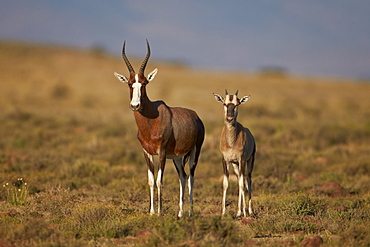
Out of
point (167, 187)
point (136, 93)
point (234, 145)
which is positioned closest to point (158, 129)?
point (136, 93)

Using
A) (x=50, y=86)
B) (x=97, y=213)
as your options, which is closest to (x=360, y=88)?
(x=50, y=86)

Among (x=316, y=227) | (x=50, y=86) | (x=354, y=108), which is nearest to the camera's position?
(x=316, y=227)

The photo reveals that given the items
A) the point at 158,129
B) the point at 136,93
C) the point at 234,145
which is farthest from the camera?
the point at 234,145

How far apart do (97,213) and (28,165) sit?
637 centimetres

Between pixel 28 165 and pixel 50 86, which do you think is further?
pixel 50 86

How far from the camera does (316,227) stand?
805cm

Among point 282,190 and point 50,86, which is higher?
point 50,86

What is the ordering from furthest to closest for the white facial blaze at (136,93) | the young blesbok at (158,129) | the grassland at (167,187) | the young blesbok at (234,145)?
1. the young blesbok at (234,145)
2. the young blesbok at (158,129)
3. the white facial blaze at (136,93)
4. the grassland at (167,187)

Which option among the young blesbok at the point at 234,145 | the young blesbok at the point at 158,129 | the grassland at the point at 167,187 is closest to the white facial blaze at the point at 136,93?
the young blesbok at the point at 158,129

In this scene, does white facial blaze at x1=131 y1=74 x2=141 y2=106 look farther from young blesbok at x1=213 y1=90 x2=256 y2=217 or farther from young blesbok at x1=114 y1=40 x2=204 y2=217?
young blesbok at x1=213 y1=90 x2=256 y2=217

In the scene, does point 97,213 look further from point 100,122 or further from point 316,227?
point 100,122

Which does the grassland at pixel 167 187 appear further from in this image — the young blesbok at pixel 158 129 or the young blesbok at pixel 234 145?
the young blesbok at pixel 158 129

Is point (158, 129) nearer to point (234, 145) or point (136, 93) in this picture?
point (136, 93)

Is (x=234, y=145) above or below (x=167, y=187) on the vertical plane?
above
